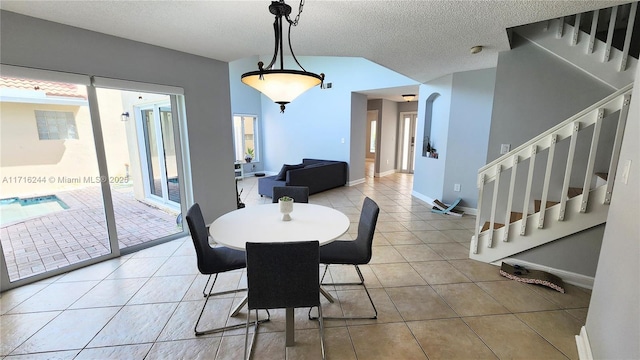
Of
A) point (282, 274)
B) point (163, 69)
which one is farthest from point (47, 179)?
point (282, 274)

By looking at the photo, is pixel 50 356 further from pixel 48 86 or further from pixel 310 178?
pixel 310 178

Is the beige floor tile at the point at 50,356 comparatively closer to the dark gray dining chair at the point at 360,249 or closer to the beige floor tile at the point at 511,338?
the dark gray dining chair at the point at 360,249

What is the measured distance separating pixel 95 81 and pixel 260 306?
108 inches

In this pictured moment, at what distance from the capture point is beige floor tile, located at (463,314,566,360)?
5.62 ft

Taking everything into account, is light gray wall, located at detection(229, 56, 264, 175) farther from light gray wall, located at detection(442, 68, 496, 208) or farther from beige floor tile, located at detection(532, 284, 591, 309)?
beige floor tile, located at detection(532, 284, 591, 309)

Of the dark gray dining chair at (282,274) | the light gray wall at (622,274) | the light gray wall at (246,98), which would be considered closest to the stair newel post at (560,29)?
the light gray wall at (622,274)

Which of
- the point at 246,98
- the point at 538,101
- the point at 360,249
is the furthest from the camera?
the point at 246,98

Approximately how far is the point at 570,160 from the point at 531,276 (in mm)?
1108

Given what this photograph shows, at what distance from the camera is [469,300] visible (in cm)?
227

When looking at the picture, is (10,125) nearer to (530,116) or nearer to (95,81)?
(95,81)

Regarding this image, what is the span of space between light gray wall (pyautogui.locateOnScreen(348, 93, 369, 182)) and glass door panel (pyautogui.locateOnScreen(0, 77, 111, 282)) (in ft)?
17.2

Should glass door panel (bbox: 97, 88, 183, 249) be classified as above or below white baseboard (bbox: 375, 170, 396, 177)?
above

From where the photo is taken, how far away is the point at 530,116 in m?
3.04

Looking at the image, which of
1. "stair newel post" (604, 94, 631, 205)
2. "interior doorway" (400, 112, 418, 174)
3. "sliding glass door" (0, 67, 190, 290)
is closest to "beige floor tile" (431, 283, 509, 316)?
"stair newel post" (604, 94, 631, 205)
